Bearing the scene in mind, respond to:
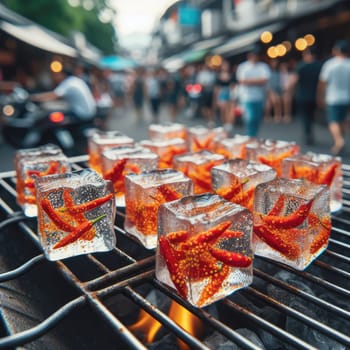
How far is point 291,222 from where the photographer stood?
1.34m

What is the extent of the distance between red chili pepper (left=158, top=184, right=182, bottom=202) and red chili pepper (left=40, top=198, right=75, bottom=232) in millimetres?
396

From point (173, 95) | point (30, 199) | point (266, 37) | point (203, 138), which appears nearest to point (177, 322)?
point (30, 199)

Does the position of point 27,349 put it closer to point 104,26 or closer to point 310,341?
point 310,341

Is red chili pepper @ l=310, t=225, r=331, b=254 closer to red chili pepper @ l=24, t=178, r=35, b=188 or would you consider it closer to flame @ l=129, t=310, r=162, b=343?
flame @ l=129, t=310, r=162, b=343

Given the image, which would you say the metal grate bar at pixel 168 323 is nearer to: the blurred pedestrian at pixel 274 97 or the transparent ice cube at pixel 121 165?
the transparent ice cube at pixel 121 165

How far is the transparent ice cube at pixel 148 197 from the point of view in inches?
A: 59.3

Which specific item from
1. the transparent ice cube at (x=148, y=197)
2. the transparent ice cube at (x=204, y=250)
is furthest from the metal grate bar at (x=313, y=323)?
the transparent ice cube at (x=148, y=197)

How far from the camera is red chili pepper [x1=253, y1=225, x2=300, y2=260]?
53.8 inches

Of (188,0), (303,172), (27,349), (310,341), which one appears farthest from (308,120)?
(188,0)

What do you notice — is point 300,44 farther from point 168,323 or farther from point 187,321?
point 168,323

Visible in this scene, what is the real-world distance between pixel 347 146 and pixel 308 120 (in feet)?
3.07

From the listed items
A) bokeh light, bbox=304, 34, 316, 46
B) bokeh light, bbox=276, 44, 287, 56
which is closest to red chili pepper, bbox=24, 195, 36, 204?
bokeh light, bbox=304, 34, 316, 46

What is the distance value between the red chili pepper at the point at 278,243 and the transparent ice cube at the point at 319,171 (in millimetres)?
593

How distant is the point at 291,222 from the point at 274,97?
10.9 meters
